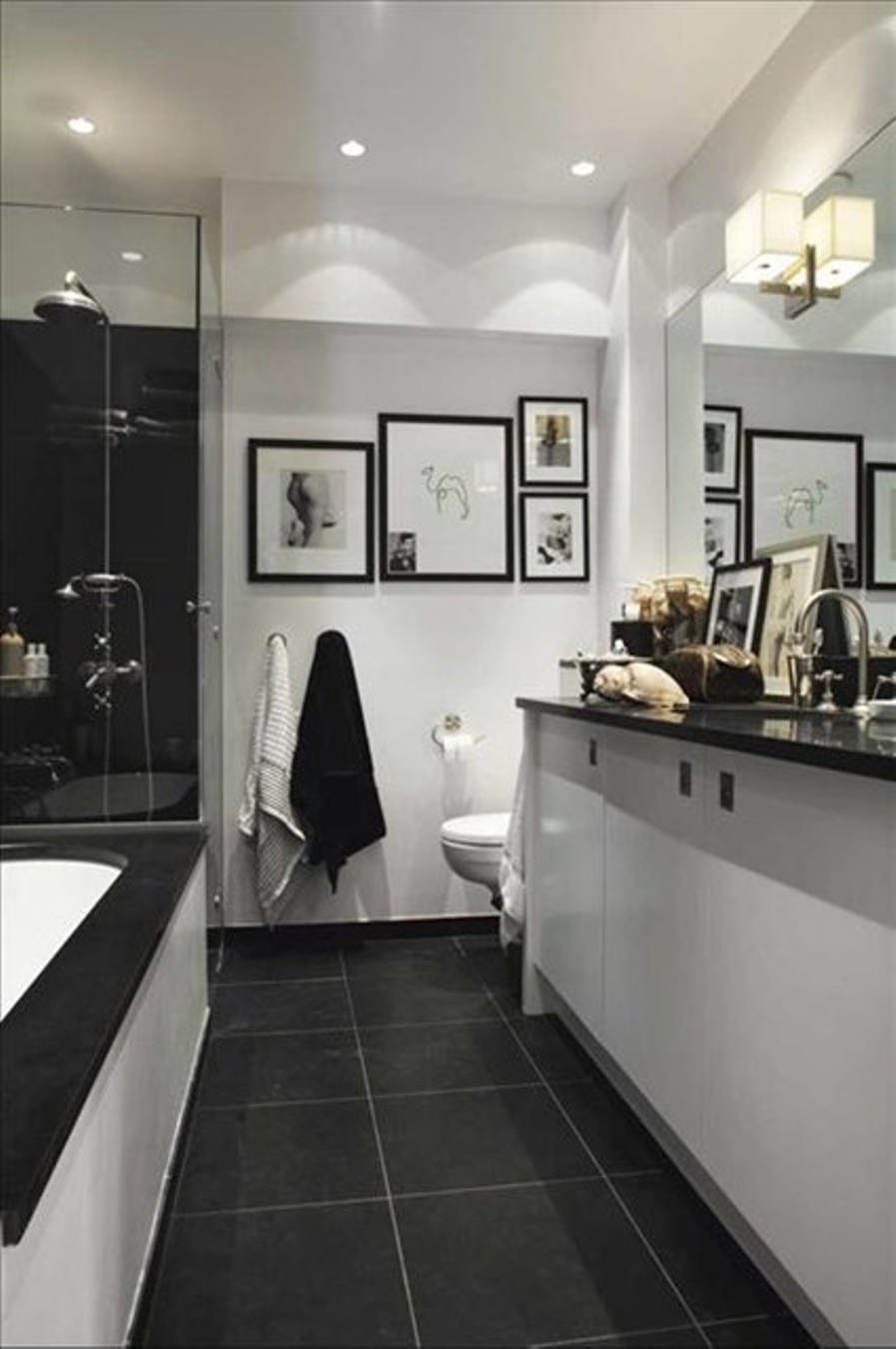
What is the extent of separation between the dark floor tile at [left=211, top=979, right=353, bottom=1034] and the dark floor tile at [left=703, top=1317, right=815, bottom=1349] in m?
1.43

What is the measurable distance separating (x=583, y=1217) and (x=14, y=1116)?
116 centimetres

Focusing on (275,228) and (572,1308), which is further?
(275,228)

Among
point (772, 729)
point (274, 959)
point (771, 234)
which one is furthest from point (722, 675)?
point (274, 959)

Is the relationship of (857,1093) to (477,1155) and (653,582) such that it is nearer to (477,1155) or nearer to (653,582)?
(477,1155)

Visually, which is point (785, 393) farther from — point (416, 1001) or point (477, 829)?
point (416, 1001)

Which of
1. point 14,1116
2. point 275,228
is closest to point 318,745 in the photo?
point 275,228

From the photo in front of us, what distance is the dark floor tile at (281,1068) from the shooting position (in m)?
2.14

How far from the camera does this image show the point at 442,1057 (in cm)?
235

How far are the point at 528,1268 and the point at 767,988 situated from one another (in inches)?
26.0

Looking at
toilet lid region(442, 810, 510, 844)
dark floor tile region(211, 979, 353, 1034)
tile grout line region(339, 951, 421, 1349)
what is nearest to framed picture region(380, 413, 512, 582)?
toilet lid region(442, 810, 510, 844)

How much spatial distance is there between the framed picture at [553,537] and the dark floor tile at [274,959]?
1.65 m

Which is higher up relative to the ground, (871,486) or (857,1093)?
(871,486)

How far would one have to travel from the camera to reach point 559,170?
3137mm

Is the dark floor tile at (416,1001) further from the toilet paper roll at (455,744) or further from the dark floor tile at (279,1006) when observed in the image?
the toilet paper roll at (455,744)
